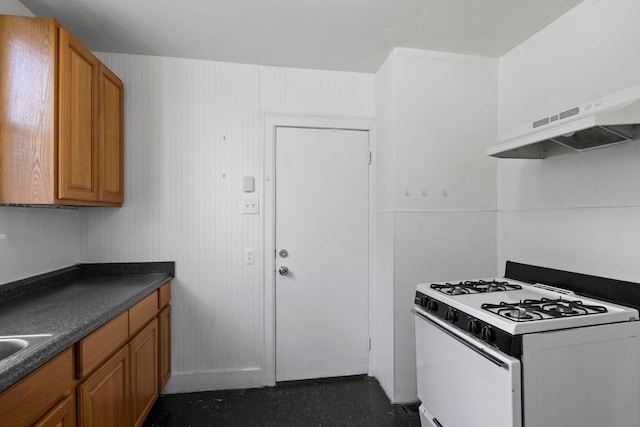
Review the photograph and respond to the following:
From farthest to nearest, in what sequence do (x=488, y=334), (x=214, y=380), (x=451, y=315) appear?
1. (x=214, y=380)
2. (x=451, y=315)
3. (x=488, y=334)

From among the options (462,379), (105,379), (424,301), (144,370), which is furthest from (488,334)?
(144,370)

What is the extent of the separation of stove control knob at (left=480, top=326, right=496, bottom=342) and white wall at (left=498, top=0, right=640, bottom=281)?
852 millimetres

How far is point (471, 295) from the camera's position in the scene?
1.57 metres

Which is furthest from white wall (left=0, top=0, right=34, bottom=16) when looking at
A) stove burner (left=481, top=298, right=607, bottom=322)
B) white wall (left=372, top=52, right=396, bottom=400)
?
stove burner (left=481, top=298, right=607, bottom=322)

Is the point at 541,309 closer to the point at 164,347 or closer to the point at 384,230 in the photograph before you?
the point at 384,230

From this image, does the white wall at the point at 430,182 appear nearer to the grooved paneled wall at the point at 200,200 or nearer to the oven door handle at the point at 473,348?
the oven door handle at the point at 473,348

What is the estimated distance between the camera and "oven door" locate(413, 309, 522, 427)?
109 cm

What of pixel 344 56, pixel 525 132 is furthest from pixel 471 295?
pixel 344 56

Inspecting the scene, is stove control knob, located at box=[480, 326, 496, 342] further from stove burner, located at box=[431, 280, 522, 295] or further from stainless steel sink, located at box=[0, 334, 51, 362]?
stainless steel sink, located at box=[0, 334, 51, 362]

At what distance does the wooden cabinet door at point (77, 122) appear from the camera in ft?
4.85

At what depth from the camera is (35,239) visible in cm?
174

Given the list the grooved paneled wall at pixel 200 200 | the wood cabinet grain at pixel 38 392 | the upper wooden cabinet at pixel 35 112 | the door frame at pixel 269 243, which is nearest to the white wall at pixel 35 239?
the grooved paneled wall at pixel 200 200

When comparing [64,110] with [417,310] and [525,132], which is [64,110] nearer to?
[417,310]

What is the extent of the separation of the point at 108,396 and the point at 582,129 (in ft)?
7.62
